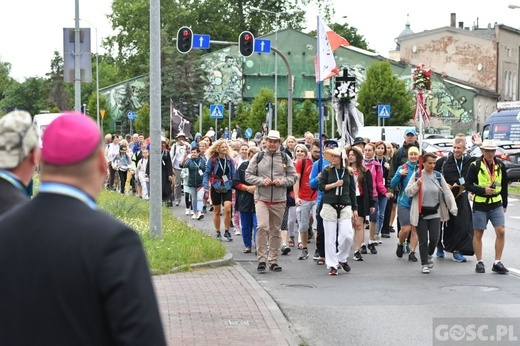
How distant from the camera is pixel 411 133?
1880cm

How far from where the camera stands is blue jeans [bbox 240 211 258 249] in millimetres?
17173

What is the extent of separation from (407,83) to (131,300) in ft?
250

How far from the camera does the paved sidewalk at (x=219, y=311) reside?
9.19m

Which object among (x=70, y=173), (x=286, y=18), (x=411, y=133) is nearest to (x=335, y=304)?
(x=411, y=133)

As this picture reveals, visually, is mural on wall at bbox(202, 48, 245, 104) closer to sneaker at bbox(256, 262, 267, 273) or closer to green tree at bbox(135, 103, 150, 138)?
green tree at bbox(135, 103, 150, 138)

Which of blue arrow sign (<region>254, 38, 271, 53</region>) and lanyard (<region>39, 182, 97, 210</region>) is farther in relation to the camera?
blue arrow sign (<region>254, 38, 271, 53</region>)

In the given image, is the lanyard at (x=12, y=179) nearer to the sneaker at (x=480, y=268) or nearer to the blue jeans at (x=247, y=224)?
the sneaker at (x=480, y=268)

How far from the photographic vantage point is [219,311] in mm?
10648

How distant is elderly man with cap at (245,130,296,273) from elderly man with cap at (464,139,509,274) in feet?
8.15

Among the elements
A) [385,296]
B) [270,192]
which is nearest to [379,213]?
[270,192]

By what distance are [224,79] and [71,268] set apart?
84.6 m

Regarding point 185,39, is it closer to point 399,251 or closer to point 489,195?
point 399,251

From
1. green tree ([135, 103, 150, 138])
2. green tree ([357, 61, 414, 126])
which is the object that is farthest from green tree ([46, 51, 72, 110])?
green tree ([357, 61, 414, 126])

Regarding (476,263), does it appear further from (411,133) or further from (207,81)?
(207,81)
